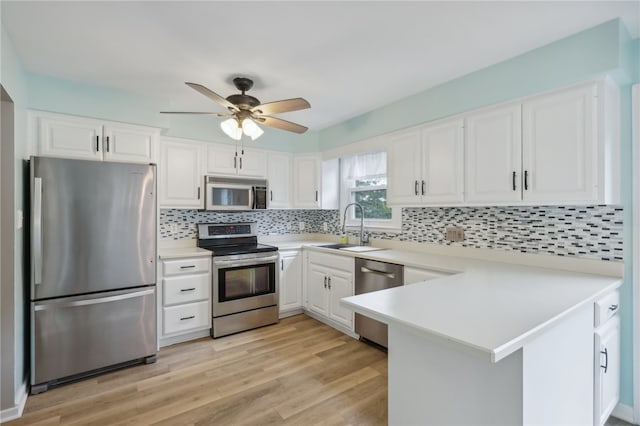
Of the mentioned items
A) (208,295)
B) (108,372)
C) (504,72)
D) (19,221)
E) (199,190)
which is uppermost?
(504,72)

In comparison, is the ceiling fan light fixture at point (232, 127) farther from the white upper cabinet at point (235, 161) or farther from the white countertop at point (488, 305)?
the white countertop at point (488, 305)

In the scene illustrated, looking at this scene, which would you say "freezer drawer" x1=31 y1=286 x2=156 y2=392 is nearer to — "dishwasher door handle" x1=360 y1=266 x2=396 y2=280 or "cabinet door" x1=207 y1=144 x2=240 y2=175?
"cabinet door" x1=207 y1=144 x2=240 y2=175

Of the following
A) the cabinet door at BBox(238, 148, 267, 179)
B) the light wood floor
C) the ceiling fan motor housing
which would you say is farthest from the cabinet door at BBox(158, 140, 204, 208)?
the light wood floor

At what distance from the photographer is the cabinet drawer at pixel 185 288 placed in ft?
9.62

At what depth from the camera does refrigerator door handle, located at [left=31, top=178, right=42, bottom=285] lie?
7.11 ft

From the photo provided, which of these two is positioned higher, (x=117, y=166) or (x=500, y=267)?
(x=117, y=166)

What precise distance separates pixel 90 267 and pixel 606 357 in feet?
11.4

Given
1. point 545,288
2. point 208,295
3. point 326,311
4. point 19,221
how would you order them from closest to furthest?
point 545,288 → point 19,221 → point 208,295 → point 326,311

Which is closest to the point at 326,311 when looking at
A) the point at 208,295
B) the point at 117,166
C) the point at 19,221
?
the point at 208,295

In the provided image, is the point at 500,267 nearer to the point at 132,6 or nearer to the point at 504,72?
the point at 504,72

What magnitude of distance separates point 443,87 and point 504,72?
0.49m

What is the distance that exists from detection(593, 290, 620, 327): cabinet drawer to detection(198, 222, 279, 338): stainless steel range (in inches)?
108

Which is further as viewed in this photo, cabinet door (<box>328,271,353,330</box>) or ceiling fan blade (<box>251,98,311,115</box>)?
cabinet door (<box>328,271,353,330</box>)

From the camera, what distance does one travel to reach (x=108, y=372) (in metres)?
2.50
